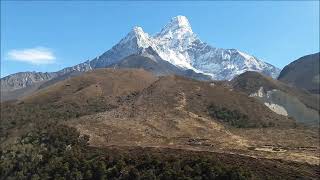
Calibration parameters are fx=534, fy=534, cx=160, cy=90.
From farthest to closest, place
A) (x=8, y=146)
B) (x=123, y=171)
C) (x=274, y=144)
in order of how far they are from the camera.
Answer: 1. (x=274, y=144)
2. (x=8, y=146)
3. (x=123, y=171)

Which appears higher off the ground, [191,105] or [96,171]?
[191,105]

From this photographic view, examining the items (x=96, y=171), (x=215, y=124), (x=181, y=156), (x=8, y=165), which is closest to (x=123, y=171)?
(x=96, y=171)

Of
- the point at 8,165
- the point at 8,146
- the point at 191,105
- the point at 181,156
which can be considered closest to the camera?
the point at 181,156

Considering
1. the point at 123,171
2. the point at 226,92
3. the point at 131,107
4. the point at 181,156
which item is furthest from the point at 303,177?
the point at 226,92

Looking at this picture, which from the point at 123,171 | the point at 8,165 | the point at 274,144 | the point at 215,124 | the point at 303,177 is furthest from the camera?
the point at 215,124

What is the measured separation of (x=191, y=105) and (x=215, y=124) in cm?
1708

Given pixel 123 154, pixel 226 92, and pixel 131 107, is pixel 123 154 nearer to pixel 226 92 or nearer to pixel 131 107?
pixel 131 107

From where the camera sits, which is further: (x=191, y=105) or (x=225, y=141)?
(x=191, y=105)

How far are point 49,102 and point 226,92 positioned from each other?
64959 millimetres

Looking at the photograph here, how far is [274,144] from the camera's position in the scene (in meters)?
129

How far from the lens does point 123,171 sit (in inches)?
3568

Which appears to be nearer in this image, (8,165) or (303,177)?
(303,177)

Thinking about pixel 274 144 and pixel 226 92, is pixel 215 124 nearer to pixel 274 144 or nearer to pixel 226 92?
pixel 274 144

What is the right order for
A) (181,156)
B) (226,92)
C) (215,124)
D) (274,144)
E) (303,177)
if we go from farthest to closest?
(226,92) < (215,124) < (274,144) < (181,156) < (303,177)
